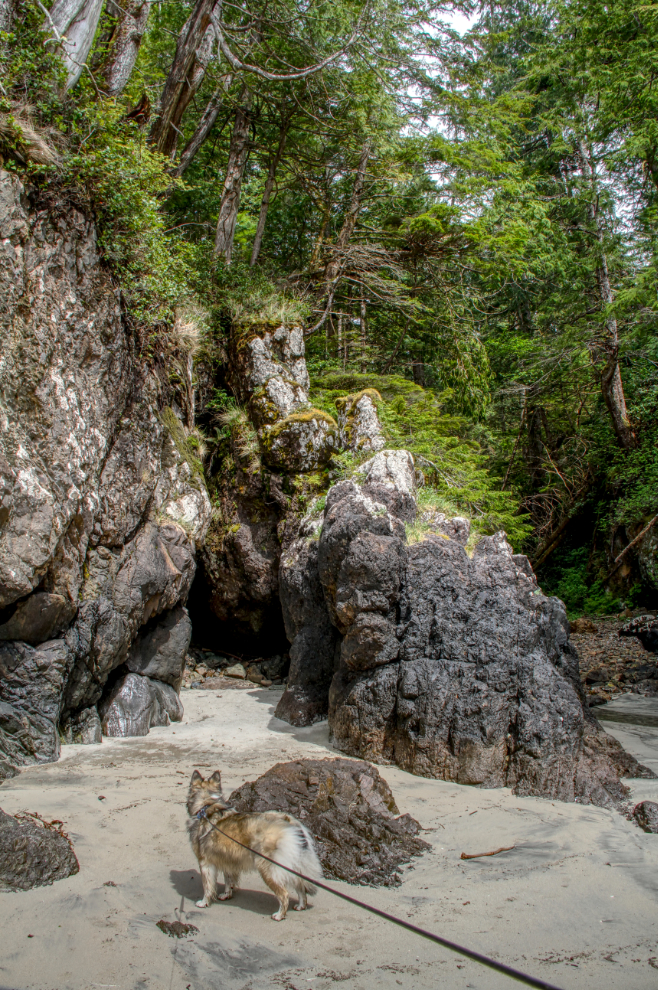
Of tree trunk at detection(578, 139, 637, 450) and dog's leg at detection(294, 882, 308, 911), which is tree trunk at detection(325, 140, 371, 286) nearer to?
tree trunk at detection(578, 139, 637, 450)

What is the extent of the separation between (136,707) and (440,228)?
12.5 meters

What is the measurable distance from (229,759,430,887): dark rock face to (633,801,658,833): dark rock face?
1.92m

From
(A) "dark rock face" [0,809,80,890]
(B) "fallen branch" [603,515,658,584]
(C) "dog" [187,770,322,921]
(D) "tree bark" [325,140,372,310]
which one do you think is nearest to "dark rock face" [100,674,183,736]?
(A) "dark rock face" [0,809,80,890]

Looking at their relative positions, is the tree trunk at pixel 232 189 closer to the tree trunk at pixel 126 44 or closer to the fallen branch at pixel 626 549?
the tree trunk at pixel 126 44

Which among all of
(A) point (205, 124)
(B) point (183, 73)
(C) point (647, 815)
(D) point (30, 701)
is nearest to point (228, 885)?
(C) point (647, 815)

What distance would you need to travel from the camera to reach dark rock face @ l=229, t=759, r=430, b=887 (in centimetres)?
427

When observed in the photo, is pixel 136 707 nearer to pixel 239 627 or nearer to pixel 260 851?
pixel 239 627

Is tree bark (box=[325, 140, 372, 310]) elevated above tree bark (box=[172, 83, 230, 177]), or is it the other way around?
tree bark (box=[172, 83, 230, 177])

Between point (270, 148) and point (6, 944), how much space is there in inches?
668

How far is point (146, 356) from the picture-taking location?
9.37 m

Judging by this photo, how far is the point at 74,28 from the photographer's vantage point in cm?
805

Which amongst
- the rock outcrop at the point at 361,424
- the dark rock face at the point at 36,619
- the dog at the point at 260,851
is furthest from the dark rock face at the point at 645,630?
the dark rock face at the point at 36,619

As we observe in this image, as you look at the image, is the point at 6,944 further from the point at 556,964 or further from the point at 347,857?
the point at 556,964

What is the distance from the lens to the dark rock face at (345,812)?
14.0ft
